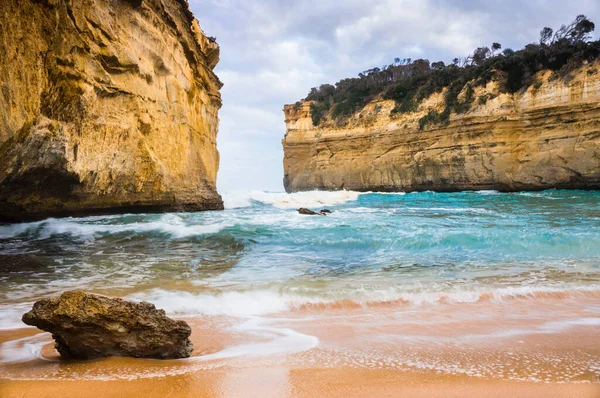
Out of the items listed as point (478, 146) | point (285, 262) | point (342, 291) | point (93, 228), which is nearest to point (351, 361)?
point (342, 291)

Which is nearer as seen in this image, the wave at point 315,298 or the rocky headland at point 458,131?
the wave at point 315,298

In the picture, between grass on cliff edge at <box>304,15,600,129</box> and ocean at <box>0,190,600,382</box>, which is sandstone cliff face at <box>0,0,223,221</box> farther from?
grass on cliff edge at <box>304,15,600,129</box>

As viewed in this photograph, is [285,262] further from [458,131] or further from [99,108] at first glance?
[458,131]

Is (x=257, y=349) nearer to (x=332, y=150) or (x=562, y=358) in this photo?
(x=562, y=358)

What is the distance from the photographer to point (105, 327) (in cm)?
237

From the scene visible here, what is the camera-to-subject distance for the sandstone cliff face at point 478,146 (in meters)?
25.0

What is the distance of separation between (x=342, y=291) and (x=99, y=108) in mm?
8037

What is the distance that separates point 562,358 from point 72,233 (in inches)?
369

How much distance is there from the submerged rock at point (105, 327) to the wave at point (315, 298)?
4.08 ft

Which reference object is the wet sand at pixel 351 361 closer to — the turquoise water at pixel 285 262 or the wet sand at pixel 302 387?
the wet sand at pixel 302 387

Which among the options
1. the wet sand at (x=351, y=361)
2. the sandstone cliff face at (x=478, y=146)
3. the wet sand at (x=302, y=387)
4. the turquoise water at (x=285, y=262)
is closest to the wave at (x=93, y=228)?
the turquoise water at (x=285, y=262)

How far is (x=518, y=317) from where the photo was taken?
342 cm

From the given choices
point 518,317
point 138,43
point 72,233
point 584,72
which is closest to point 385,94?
point 584,72

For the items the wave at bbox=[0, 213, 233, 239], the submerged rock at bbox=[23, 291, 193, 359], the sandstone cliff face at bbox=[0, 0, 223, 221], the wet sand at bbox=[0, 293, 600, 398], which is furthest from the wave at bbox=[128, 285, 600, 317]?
the wave at bbox=[0, 213, 233, 239]
